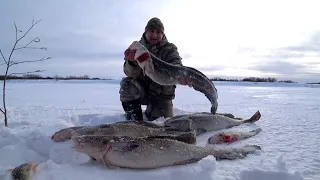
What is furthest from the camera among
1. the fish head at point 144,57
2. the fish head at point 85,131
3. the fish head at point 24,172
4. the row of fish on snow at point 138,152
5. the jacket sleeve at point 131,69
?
the jacket sleeve at point 131,69

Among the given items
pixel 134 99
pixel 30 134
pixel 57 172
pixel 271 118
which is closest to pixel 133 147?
pixel 57 172

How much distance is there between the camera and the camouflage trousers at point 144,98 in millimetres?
5602

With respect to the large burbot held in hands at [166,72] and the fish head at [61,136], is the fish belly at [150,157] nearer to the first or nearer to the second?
the fish head at [61,136]

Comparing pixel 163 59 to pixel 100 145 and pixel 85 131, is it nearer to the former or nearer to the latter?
pixel 85 131

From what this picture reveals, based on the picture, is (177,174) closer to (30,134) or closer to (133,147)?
(133,147)

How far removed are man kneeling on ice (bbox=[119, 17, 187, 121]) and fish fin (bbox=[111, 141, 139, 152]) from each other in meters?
2.75

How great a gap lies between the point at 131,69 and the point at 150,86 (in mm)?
568

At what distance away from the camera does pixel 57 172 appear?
256 centimetres

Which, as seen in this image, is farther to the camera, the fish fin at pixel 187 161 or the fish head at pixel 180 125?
Result: the fish head at pixel 180 125

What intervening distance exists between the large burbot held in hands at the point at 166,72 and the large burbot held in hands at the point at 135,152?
1538 millimetres

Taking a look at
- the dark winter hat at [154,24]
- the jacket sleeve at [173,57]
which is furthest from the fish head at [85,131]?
the dark winter hat at [154,24]

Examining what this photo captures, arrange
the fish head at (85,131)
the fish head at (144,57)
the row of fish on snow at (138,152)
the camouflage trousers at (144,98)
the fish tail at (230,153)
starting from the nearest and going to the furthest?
the row of fish on snow at (138,152) → the fish tail at (230,153) → the fish head at (85,131) → the fish head at (144,57) → the camouflage trousers at (144,98)

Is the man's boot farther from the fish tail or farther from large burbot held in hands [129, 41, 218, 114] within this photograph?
the fish tail

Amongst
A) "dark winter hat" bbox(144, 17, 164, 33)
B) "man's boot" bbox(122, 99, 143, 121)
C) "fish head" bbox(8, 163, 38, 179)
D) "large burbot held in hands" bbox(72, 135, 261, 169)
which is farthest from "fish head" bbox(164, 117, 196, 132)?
"dark winter hat" bbox(144, 17, 164, 33)
